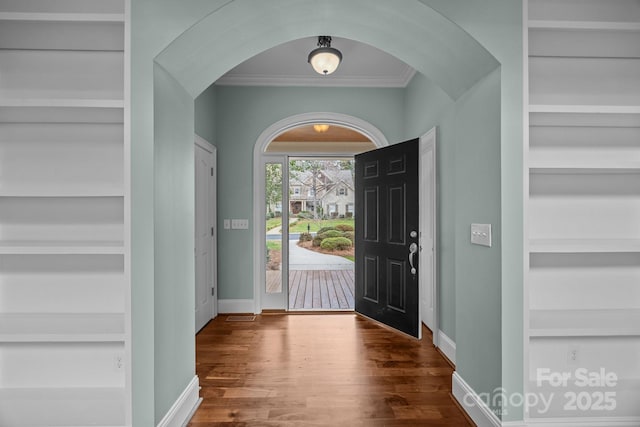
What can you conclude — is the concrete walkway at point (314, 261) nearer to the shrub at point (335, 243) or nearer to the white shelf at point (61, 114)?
the shrub at point (335, 243)

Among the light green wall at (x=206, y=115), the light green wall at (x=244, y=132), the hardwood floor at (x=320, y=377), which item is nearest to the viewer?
the hardwood floor at (x=320, y=377)

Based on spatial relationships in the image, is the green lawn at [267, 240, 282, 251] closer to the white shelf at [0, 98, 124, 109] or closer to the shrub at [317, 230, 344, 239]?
the shrub at [317, 230, 344, 239]

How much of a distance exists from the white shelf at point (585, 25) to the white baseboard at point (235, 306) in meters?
3.73

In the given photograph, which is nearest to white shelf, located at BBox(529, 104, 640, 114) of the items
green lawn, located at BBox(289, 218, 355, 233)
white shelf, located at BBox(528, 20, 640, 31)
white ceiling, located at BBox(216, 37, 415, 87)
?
white shelf, located at BBox(528, 20, 640, 31)

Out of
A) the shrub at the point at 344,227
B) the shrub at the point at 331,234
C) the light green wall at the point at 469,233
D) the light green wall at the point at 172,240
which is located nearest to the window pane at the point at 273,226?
the shrub at the point at 331,234

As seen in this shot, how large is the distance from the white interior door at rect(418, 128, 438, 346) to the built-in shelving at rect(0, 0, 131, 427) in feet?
8.44

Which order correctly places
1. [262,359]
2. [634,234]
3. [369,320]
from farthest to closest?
[369,320] → [262,359] → [634,234]

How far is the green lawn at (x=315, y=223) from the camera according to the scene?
18.2 ft

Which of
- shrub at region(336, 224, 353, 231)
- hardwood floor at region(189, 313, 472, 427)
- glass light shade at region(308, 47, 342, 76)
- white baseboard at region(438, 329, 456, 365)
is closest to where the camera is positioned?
hardwood floor at region(189, 313, 472, 427)

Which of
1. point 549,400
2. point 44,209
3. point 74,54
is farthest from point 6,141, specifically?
point 549,400

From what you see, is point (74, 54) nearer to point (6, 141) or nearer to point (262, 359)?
point (6, 141)

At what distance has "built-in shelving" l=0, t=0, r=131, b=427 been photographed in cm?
177

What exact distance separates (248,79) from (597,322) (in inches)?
153

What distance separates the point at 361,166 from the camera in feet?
13.2
